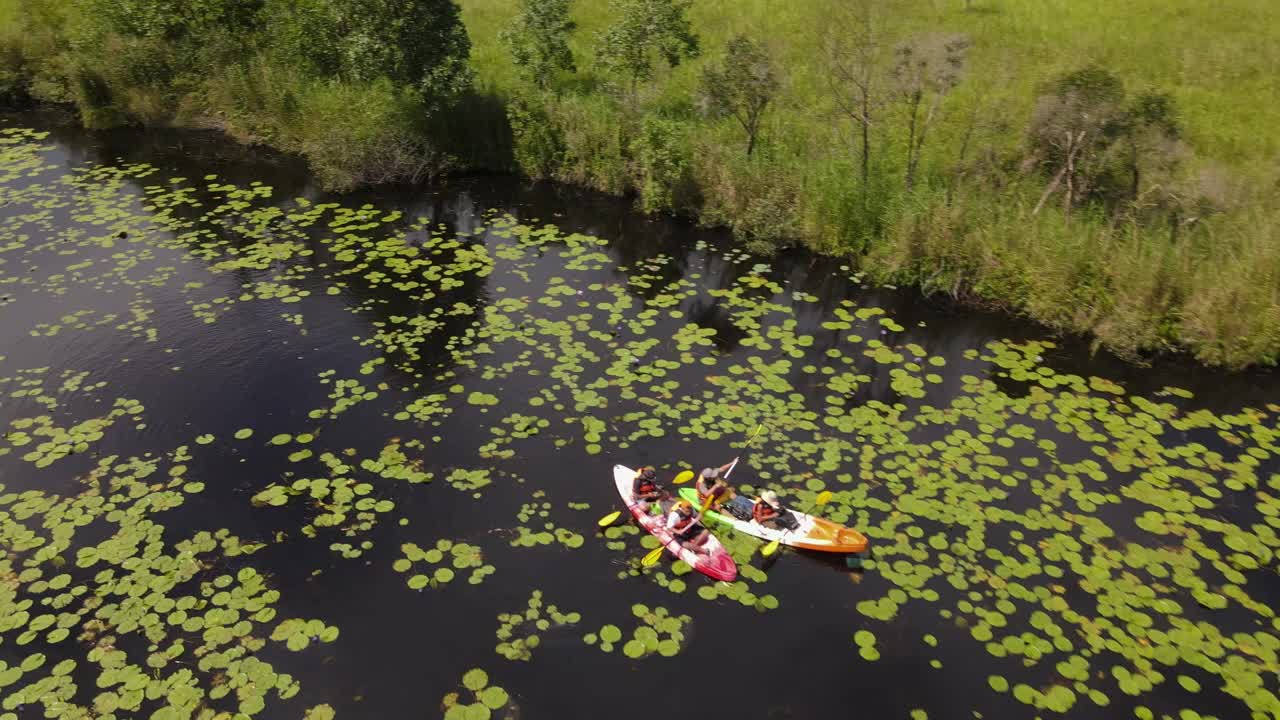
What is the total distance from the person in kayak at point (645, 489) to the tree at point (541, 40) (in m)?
13.7

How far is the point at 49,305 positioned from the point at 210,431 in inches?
224

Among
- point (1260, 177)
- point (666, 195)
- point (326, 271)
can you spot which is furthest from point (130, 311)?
point (1260, 177)

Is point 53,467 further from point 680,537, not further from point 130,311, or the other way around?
point 680,537

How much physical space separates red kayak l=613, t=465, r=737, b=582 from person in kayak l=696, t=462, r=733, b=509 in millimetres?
532

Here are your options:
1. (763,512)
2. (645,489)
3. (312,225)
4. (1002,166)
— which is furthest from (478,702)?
(1002,166)

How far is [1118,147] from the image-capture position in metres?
14.3

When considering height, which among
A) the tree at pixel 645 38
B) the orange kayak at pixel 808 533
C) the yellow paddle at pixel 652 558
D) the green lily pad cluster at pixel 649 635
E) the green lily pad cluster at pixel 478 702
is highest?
the tree at pixel 645 38

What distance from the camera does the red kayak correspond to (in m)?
9.16

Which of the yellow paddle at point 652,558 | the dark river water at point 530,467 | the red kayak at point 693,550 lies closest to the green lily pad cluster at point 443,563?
the dark river water at point 530,467

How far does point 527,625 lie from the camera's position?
856 centimetres

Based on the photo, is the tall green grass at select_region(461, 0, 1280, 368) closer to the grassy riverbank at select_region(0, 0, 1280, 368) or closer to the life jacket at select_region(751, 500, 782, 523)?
the grassy riverbank at select_region(0, 0, 1280, 368)

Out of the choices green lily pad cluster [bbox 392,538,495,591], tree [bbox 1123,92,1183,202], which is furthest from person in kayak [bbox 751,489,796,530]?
tree [bbox 1123,92,1183,202]

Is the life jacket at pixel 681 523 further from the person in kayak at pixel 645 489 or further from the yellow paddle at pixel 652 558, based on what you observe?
the person in kayak at pixel 645 489

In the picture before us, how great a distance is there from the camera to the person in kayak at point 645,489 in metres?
9.88
